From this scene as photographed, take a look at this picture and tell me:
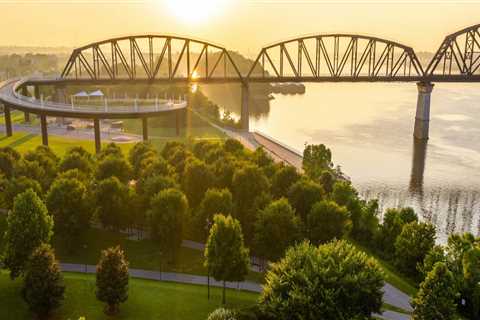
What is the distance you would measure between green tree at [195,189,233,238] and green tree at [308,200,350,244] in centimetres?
Result: 951

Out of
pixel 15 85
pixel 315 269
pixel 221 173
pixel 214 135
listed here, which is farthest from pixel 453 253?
pixel 15 85

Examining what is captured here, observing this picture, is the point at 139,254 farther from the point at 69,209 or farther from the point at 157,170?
the point at 157,170

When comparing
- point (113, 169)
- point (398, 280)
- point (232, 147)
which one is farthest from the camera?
point (232, 147)

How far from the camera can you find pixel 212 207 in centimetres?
4966

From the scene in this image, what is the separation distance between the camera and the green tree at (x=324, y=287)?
29125mm

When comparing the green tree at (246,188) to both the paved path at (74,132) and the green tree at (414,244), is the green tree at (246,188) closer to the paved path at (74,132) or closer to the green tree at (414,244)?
the green tree at (414,244)

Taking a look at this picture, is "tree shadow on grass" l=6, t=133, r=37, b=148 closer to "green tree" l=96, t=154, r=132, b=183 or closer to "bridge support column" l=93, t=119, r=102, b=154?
"bridge support column" l=93, t=119, r=102, b=154

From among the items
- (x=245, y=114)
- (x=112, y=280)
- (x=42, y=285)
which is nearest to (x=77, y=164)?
(x=42, y=285)

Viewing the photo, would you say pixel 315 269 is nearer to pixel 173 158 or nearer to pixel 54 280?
pixel 54 280

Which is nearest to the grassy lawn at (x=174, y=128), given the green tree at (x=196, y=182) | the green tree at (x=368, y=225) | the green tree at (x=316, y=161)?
the green tree at (x=316, y=161)

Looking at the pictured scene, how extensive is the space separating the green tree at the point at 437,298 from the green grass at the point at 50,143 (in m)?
74.2

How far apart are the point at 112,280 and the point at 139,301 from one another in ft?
13.8

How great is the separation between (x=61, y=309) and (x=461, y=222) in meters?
63.9

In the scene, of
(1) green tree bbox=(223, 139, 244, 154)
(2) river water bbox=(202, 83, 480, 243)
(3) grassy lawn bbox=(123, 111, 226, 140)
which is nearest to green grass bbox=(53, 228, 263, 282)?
(1) green tree bbox=(223, 139, 244, 154)
